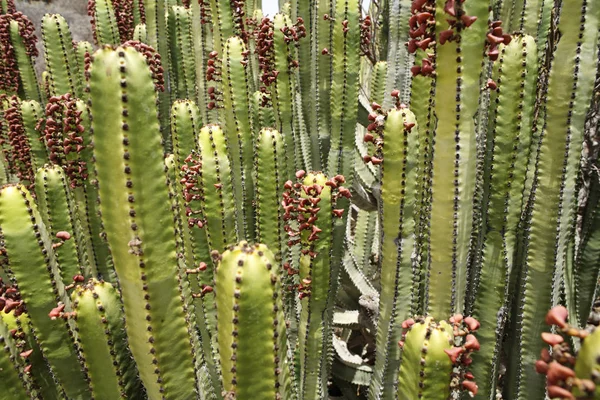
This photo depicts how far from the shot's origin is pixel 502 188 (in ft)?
9.63

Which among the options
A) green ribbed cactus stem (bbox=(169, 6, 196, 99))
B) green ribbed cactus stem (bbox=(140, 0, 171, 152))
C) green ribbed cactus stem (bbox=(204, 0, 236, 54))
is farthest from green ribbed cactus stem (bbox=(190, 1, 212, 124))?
green ribbed cactus stem (bbox=(140, 0, 171, 152))

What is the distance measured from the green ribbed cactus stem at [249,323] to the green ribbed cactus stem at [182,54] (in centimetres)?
418

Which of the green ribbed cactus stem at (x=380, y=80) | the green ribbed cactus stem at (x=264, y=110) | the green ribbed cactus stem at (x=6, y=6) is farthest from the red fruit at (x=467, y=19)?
the green ribbed cactus stem at (x=6, y=6)

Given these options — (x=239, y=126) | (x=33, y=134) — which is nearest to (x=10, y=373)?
(x=239, y=126)

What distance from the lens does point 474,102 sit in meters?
2.18

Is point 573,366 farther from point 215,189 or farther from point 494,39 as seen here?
point 215,189

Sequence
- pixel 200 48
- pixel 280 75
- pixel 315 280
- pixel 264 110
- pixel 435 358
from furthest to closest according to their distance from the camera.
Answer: pixel 200 48 → pixel 264 110 → pixel 280 75 → pixel 315 280 → pixel 435 358

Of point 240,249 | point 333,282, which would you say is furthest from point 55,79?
point 240,249

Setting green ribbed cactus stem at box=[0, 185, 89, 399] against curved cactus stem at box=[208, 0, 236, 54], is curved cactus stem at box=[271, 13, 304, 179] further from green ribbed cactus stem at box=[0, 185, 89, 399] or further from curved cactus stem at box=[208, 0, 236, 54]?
green ribbed cactus stem at box=[0, 185, 89, 399]

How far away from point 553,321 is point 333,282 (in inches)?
94.5

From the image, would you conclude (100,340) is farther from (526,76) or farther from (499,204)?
(526,76)

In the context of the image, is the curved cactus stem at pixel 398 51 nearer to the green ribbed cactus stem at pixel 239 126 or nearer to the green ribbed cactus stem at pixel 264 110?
the green ribbed cactus stem at pixel 264 110

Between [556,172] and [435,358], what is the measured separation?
1.56m

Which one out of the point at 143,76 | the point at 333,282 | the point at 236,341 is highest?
the point at 143,76
